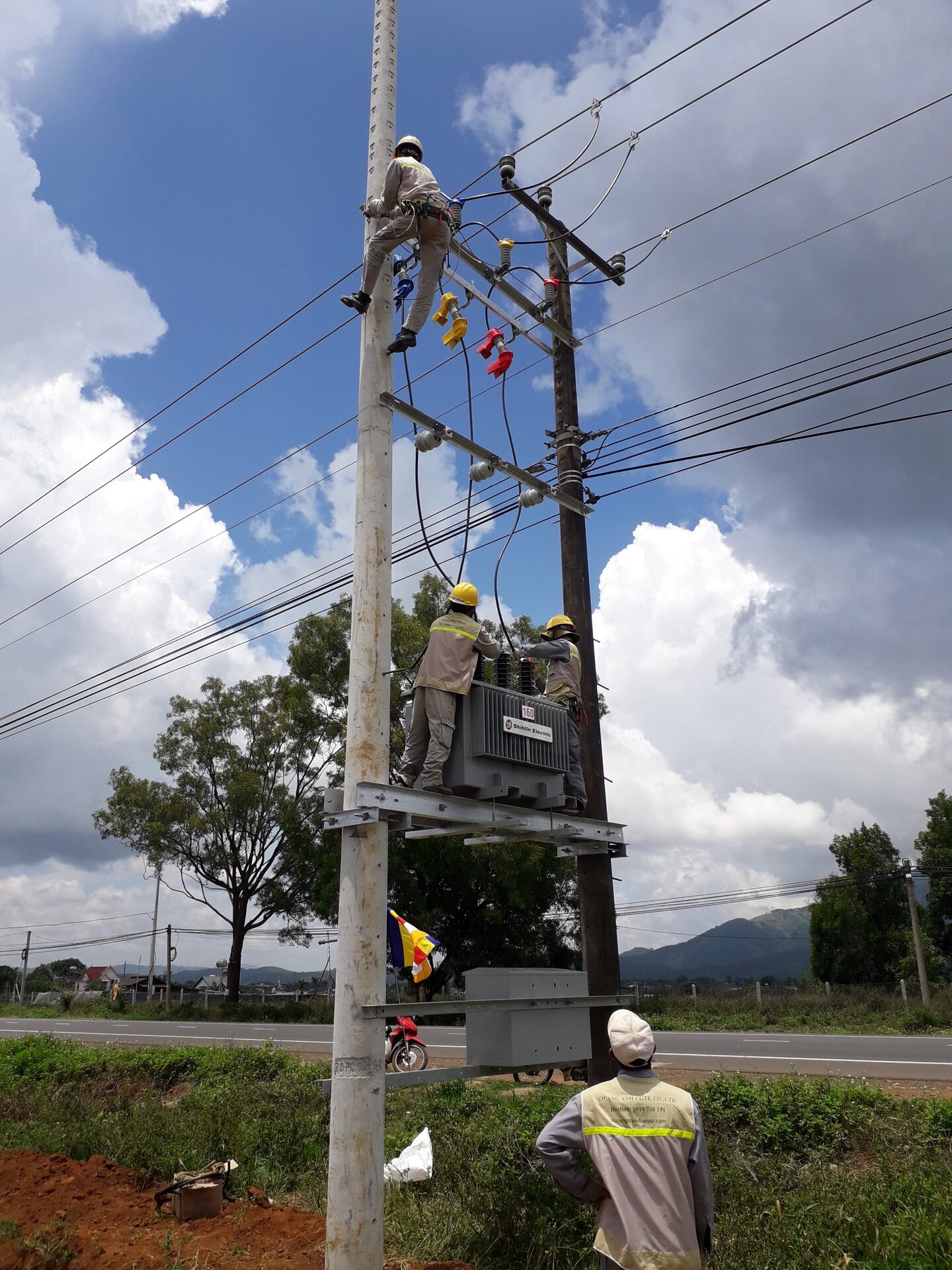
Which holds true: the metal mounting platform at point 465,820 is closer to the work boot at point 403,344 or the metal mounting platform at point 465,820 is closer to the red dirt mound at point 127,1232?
the red dirt mound at point 127,1232

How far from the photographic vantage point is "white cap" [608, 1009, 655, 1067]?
395cm

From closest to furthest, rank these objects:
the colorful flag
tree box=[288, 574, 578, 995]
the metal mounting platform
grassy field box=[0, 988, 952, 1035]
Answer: the metal mounting platform < the colorful flag < grassy field box=[0, 988, 952, 1035] < tree box=[288, 574, 578, 995]

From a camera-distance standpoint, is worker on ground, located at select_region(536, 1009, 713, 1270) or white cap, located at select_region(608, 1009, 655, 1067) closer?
worker on ground, located at select_region(536, 1009, 713, 1270)

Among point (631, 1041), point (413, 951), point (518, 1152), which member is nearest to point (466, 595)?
point (631, 1041)

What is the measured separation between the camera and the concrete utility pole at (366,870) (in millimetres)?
4891

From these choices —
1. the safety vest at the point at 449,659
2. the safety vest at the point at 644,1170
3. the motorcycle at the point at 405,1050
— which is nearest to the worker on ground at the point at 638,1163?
the safety vest at the point at 644,1170

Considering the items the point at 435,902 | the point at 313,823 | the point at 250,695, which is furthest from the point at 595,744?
the point at 250,695

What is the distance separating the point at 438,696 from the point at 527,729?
649 millimetres

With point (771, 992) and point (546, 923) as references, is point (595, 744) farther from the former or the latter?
point (771, 992)

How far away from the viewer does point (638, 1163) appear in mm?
3838

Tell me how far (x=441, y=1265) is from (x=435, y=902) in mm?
23204

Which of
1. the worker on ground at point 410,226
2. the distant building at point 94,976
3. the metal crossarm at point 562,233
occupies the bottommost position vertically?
the distant building at point 94,976

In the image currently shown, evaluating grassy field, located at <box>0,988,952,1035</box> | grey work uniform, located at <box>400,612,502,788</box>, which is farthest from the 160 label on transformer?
grassy field, located at <box>0,988,952,1035</box>

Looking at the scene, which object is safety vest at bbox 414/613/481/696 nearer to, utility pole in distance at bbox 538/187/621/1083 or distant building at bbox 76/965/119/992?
utility pole in distance at bbox 538/187/621/1083
